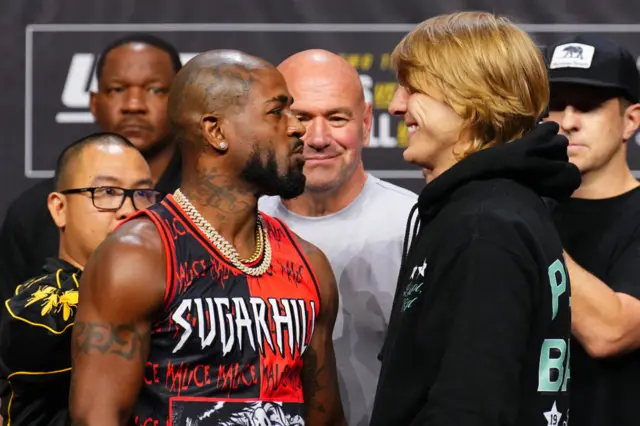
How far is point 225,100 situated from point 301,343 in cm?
54

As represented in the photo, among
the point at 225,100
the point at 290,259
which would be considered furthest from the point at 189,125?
the point at 290,259

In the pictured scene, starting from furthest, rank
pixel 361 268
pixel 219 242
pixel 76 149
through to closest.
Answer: pixel 361 268
pixel 76 149
pixel 219 242

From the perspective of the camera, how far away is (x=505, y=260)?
69.1 inches

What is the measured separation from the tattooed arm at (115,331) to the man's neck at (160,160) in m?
1.43

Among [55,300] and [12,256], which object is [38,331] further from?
[12,256]

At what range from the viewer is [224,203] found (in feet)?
7.59

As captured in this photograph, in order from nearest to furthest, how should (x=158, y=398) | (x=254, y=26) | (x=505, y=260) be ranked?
1. (x=505, y=260)
2. (x=158, y=398)
3. (x=254, y=26)

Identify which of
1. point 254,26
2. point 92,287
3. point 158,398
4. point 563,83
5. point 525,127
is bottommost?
point 158,398

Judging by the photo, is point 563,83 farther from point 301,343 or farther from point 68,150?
point 68,150

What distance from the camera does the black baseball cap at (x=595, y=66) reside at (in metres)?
2.74

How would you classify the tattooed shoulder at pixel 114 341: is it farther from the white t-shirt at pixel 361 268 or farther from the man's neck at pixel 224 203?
the white t-shirt at pixel 361 268

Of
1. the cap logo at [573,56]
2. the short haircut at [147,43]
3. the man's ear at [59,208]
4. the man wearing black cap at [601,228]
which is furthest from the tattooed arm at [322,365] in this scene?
the short haircut at [147,43]

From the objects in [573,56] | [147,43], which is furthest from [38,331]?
[573,56]

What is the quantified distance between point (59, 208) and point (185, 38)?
922mm
